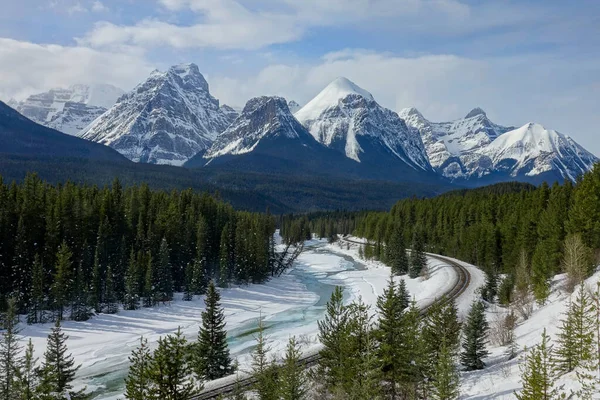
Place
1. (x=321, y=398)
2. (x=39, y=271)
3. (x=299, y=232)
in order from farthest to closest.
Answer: (x=299, y=232) → (x=39, y=271) → (x=321, y=398)

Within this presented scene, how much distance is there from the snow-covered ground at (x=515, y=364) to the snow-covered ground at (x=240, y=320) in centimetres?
922

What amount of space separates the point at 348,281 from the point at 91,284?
5125cm

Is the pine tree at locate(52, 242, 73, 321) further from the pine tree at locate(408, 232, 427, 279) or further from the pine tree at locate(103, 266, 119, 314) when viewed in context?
A: the pine tree at locate(408, 232, 427, 279)

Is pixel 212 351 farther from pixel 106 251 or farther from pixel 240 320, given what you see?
pixel 106 251

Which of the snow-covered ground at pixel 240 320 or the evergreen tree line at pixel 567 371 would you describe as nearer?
the evergreen tree line at pixel 567 371

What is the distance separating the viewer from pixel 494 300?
210 ft

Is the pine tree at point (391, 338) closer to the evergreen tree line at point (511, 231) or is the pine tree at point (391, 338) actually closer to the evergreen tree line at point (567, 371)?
the evergreen tree line at point (567, 371)

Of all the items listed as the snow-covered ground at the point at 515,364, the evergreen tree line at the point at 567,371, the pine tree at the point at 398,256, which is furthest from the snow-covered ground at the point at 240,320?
the evergreen tree line at the point at 567,371

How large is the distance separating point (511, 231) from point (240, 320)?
5183 cm

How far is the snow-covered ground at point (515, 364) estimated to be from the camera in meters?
24.8

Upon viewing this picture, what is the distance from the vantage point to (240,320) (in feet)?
213

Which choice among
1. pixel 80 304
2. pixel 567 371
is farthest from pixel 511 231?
pixel 80 304

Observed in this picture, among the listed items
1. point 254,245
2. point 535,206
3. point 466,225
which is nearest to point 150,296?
point 254,245

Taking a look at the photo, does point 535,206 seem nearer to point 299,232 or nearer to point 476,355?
point 476,355
